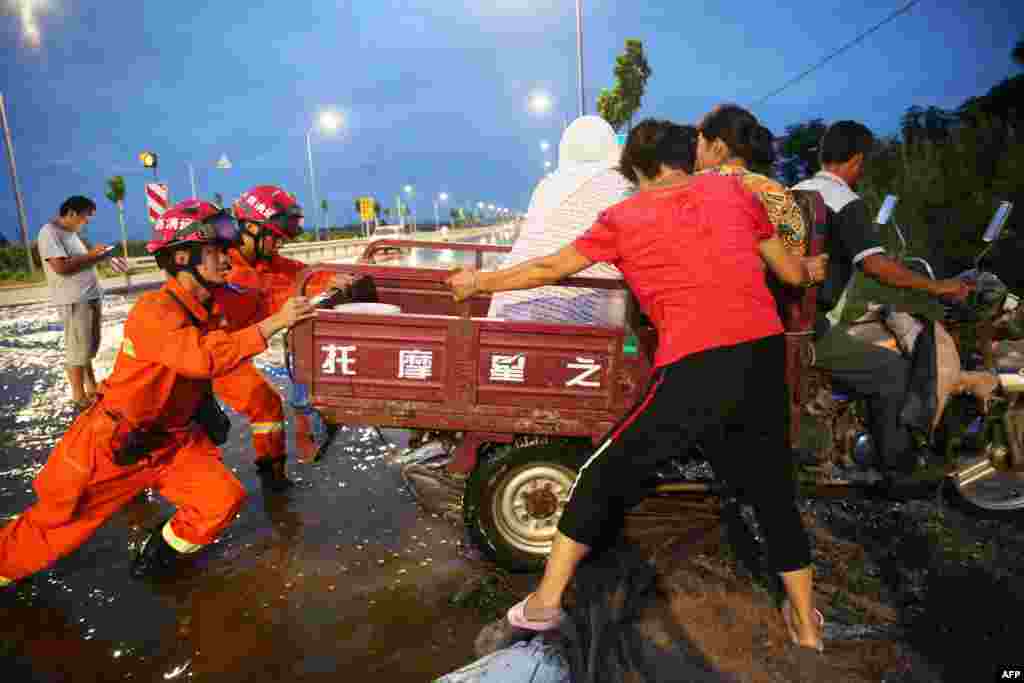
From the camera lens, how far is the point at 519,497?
303 cm

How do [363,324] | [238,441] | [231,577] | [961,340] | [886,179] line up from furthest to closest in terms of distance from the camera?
[886,179] < [238,441] < [961,340] < [231,577] < [363,324]

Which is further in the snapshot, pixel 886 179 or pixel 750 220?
pixel 886 179

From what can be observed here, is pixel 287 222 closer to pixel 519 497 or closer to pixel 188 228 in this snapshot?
pixel 188 228

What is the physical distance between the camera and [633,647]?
7.62 feet

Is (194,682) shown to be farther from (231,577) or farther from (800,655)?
(800,655)

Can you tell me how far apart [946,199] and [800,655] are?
1115cm

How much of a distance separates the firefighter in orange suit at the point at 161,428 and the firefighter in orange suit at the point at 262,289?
1.91 feet

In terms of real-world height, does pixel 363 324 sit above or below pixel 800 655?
above

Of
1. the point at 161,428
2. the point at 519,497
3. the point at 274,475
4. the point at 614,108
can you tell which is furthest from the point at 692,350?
the point at 614,108

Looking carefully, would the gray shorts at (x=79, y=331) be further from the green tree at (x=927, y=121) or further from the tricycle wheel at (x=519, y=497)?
the green tree at (x=927, y=121)

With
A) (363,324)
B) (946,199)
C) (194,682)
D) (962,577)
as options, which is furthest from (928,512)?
(946,199)

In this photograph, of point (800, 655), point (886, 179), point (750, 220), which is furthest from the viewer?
point (886, 179)

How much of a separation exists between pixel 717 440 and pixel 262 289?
10.6ft

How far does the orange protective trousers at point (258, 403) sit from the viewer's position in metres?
3.80
